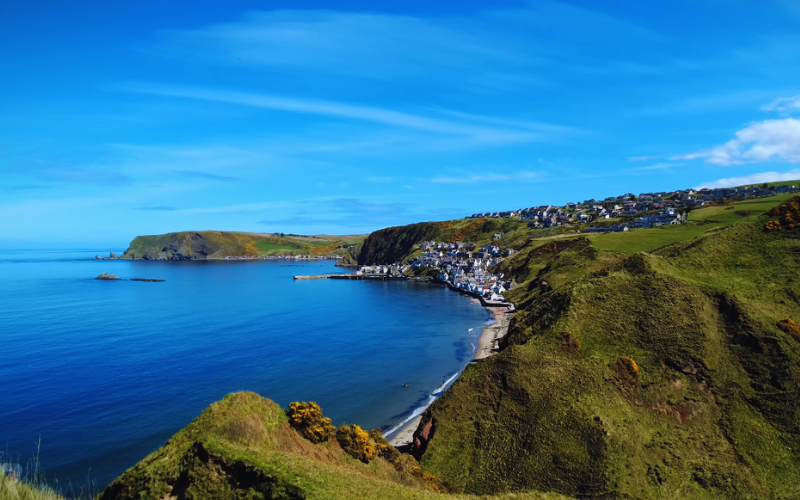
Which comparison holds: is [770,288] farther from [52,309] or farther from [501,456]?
[52,309]

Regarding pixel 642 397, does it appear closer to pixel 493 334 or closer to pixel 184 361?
pixel 493 334

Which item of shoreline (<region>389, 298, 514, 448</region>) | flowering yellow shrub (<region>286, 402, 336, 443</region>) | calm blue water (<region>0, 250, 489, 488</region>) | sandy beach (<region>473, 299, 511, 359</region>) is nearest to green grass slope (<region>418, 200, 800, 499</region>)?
shoreline (<region>389, 298, 514, 448</region>)

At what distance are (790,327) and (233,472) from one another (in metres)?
45.6

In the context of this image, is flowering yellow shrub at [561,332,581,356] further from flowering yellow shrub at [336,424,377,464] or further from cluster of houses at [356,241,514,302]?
cluster of houses at [356,241,514,302]

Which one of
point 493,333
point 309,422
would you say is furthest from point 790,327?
point 493,333

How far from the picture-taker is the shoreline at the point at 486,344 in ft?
139

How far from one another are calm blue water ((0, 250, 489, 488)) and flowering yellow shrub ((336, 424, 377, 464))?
17.1 meters

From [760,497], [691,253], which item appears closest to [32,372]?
[760,497]

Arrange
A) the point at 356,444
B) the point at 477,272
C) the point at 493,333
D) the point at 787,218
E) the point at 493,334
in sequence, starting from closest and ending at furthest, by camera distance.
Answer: the point at 356,444 < the point at 787,218 < the point at 493,334 < the point at 493,333 < the point at 477,272

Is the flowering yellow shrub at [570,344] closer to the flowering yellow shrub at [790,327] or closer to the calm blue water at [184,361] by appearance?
the flowering yellow shrub at [790,327]

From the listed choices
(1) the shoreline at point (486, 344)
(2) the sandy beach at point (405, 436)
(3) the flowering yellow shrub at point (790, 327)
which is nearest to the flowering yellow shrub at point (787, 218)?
(3) the flowering yellow shrub at point (790, 327)

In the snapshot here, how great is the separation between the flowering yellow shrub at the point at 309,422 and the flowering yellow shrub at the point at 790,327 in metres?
39.7

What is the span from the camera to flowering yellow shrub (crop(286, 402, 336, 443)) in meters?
28.7

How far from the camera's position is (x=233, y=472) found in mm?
21625
